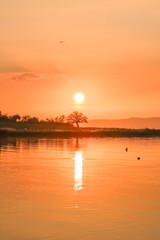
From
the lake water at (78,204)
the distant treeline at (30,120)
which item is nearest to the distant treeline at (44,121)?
the distant treeline at (30,120)

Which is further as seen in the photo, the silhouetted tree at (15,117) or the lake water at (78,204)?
the silhouetted tree at (15,117)

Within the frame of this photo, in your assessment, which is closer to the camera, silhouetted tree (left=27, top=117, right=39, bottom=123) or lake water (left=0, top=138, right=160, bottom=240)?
lake water (left=0, top=138, right=160, bottom=240)

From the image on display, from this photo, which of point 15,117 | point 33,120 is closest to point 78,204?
point 15,117

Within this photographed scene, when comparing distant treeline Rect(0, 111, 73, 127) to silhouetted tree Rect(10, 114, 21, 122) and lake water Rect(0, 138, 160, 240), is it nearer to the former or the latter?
silhouetted tree Rect(10, 114, 21, 122)

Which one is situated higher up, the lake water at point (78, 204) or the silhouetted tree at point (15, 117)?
the silhouetted tree at point (15, 117)

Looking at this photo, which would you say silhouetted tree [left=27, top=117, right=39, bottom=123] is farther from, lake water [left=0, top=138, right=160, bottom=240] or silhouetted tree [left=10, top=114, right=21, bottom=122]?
lake water [left=0, top=138, right=160, bottom=240]

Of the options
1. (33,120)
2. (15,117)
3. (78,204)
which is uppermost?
(15,117)

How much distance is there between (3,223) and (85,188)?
10292 mm

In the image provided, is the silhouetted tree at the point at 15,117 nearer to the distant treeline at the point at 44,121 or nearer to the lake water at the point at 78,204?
the distant treeline at the point at 44,121

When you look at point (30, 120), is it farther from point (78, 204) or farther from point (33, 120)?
point (78, 204)

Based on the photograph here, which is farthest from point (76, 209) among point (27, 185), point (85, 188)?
point (27, 185)

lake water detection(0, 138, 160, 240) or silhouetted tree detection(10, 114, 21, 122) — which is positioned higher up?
silhouetted tree detection(10, 114, 21, 122)

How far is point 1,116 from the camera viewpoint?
182500 mm

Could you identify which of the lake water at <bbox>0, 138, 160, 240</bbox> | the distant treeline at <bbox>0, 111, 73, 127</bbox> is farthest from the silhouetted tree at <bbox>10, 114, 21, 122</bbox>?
the lake water at <bbox>0, 138, 160, 240</bbox>
